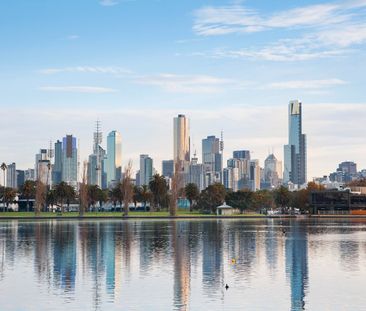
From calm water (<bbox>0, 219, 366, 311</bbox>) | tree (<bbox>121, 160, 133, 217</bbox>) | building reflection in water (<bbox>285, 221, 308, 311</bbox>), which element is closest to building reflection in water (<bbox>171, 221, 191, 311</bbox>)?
calm water (<bbox>0, 219, 366, 311</bbox>)

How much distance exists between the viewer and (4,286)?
4147 centimetres

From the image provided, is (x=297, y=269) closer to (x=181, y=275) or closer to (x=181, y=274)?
(x=181, y=274)

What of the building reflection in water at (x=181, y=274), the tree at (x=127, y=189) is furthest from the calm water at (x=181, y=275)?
the tree at (x=127, y=189)

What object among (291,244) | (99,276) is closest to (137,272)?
(99,276)

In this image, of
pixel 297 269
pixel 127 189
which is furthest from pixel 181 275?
pixel 127 189

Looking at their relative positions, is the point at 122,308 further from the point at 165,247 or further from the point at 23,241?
the point at 23,241

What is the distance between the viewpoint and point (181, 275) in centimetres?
4606

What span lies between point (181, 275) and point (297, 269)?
874 cm

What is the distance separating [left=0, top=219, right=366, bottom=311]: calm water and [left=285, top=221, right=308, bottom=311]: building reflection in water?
0.06m

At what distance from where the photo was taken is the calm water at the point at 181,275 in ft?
118

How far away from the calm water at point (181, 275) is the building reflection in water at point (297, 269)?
6 centimetres

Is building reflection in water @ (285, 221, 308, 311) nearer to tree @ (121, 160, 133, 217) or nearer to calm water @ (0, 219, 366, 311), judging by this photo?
calm water @ (0, 219, 366, 311)

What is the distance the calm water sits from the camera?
35969 mm

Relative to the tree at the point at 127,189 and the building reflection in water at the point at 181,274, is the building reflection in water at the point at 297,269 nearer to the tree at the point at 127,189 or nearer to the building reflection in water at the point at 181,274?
the building reflection in water at the point at 181,274
